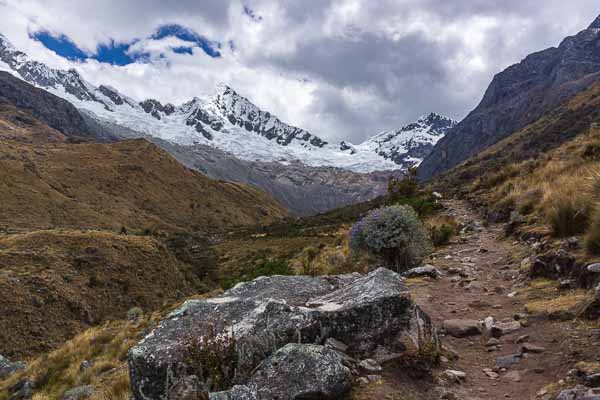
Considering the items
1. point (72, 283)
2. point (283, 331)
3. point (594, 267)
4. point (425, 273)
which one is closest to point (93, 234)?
point (72, 283)

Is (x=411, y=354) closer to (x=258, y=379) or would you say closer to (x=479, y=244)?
(x=258, y=379)

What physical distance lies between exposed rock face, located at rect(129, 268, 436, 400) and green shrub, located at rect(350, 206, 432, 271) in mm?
5260

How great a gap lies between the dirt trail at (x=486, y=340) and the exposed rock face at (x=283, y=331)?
0.56 metres

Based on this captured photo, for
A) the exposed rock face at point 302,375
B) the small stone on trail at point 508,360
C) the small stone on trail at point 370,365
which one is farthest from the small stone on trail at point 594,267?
the exposed rock face at point 302,375

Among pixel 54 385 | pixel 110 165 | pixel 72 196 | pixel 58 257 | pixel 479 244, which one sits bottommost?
pixel 54 385

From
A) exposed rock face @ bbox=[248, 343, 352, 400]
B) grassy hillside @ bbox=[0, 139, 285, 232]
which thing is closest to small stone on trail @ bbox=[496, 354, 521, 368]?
exposed rock face @ bbox=[248, 343, 352, 400]

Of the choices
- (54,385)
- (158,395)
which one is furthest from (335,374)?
(54,385)

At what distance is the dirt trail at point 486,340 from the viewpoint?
4.83 metres

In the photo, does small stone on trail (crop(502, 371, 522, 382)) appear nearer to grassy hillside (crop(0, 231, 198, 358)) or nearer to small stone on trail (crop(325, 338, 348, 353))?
small stone on trail (crop(325, 338, 348, 353))

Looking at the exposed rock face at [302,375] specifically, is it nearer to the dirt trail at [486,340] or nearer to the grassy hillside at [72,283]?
the dirt trail at [486,340]

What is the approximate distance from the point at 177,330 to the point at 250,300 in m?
1.33

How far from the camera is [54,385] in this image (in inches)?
443

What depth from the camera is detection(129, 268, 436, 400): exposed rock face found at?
5242 millimetres

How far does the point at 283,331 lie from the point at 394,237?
22.1 feet
